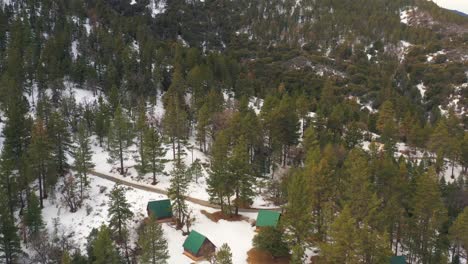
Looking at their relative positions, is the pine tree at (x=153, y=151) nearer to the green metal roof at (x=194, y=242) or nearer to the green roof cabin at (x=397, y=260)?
the green metal roof at (x=194, y=242)

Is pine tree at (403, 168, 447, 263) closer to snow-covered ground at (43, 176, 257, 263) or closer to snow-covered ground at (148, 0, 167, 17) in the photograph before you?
snow-covered ground at (43, 176, 257, 263)

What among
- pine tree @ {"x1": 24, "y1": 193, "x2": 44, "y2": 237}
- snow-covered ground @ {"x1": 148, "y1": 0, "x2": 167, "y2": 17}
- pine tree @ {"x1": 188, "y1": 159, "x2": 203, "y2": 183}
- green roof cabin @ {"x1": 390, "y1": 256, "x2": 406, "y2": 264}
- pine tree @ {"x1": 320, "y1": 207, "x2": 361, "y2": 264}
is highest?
snow-covered ground @ {"x1": 148, "y1": 0, "x2": 167, "y2": 17}

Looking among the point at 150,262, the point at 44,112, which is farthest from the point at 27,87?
the point at 150,262

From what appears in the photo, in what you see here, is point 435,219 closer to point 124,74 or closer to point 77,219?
point 77,219

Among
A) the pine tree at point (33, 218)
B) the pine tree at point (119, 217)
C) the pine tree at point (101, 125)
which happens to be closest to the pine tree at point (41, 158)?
the pine tree at point (33, 218)

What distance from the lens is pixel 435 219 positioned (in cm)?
4394

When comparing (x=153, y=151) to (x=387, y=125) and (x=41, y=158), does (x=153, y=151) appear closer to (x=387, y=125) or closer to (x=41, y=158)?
(x=41, y=158)

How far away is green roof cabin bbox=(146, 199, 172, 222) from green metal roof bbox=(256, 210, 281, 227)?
38.8 ft

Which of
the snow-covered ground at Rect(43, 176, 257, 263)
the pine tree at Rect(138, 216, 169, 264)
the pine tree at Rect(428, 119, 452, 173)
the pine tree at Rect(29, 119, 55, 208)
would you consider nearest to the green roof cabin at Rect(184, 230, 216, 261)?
the snow-covered ground at Rect(43, 176, 257, 263)

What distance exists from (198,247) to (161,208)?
8940 millimetres

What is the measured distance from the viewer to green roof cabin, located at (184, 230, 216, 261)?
43.8 m

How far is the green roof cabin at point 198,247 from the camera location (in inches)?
1725

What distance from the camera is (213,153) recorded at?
175ft

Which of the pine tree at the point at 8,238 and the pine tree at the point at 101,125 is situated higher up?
the pine tree at the point at 101,125
